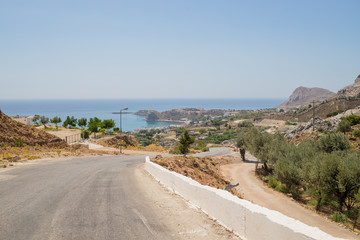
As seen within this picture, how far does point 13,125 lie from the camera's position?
32906 mm

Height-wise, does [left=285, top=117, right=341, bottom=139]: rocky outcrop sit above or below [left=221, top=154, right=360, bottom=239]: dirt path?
above

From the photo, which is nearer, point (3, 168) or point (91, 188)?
point (91, 188)

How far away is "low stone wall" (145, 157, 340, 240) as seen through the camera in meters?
4.86

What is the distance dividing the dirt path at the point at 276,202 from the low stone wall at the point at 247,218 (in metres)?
10.7

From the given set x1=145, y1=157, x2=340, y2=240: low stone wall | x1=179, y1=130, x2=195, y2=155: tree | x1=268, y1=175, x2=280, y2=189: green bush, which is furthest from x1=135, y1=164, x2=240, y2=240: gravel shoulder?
x1=179, y1=130, x2=195, y2=155: tree

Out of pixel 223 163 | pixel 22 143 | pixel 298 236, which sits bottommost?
pixel 223 163

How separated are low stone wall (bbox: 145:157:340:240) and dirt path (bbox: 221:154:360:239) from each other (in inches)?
420

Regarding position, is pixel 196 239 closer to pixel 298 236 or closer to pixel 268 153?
pixel 298 236

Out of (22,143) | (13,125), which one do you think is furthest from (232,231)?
(13,125)

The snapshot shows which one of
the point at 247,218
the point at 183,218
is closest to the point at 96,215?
the point at 183,218

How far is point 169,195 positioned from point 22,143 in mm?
26342

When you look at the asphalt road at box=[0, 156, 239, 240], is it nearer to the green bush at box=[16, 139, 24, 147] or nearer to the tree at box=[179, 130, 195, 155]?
the green bush at box=[16, 139, 24, 147]

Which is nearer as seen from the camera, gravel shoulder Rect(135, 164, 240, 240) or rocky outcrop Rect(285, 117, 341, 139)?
gravel shoulder Rect(135, 164, 240, 240)

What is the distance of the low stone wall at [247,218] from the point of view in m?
4.86
